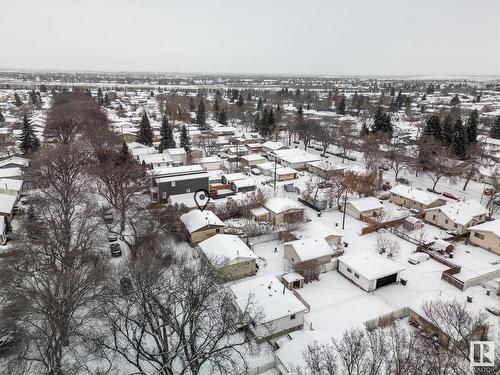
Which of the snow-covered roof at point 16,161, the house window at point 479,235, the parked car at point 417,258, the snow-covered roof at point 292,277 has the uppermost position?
the snow-covered roof at point 16,161

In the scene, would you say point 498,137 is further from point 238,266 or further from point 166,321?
point 166,321

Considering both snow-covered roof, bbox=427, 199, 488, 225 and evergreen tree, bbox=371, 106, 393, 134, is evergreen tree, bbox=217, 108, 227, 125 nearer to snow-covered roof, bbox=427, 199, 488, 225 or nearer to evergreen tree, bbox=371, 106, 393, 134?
evergreen tree, bbox=371, 106, 393, 134

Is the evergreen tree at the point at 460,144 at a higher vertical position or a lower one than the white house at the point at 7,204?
higher

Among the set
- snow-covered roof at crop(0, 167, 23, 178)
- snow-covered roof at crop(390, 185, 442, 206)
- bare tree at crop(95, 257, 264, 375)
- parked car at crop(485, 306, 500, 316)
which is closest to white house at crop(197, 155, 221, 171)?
snow-covered roof at crop(0, 167, 23, 178)

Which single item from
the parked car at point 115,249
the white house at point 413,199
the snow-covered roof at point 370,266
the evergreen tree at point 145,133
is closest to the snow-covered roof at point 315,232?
the snow-covered roof at point 370,266

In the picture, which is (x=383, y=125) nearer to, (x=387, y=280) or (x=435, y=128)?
(x=435, y=128)

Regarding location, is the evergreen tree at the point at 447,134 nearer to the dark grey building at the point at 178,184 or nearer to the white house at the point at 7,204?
the dark grey building at the point at 178,184
